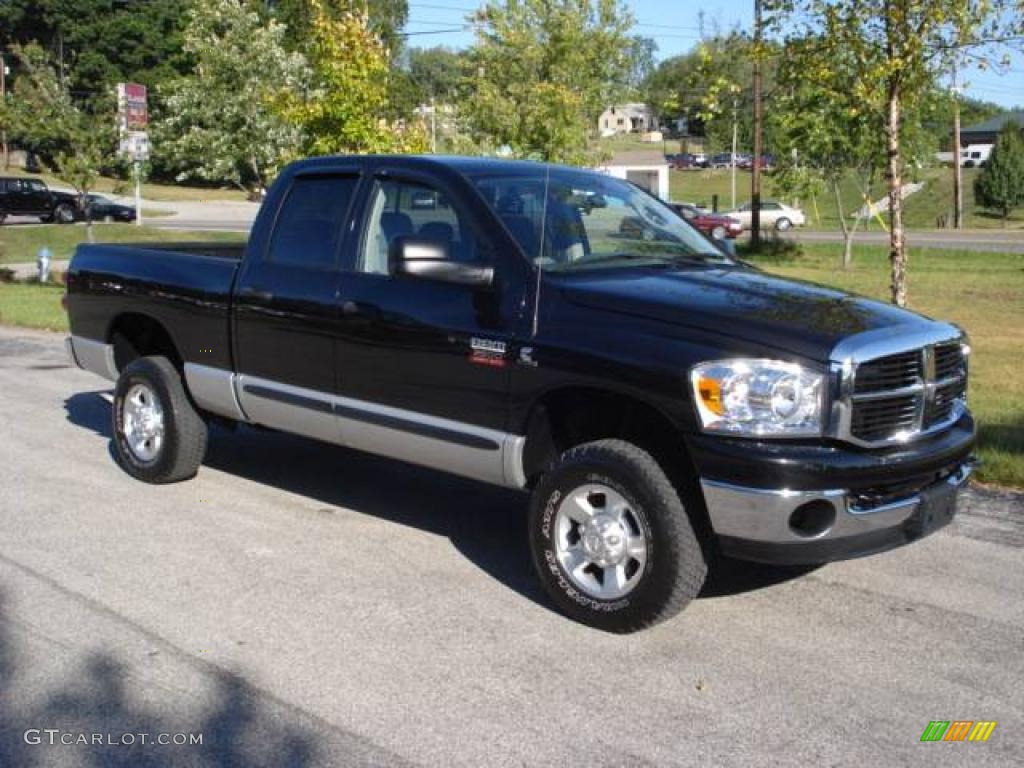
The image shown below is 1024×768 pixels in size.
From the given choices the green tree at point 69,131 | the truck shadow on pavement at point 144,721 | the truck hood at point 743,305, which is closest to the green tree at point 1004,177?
the green tree at point 69,131

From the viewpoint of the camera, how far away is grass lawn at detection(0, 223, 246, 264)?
31.0m

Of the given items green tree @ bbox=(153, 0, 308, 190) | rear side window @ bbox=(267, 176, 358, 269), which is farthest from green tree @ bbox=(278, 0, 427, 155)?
green tree @ bbox=(153, 0, 308, 190)

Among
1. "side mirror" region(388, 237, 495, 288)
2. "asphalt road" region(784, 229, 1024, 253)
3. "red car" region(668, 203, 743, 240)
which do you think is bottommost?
"side mirror" region(388, 237, 495, 288)

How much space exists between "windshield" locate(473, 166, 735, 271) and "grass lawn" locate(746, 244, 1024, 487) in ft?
9.35

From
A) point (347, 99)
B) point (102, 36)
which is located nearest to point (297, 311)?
point (347, 99)

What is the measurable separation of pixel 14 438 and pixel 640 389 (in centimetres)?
578

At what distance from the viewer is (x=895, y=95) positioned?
1137cm

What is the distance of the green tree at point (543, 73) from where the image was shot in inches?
844

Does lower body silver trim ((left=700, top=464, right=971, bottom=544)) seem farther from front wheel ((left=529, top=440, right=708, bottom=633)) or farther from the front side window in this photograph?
the front side window

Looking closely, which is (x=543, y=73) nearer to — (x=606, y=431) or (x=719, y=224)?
(x=606, y=431)

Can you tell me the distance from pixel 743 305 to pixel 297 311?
8.09 feet

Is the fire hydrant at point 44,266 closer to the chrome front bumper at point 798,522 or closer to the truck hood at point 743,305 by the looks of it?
the truck hood at point 743,305

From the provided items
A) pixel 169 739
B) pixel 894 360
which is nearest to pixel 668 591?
pixel 894 360

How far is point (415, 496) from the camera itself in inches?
280
